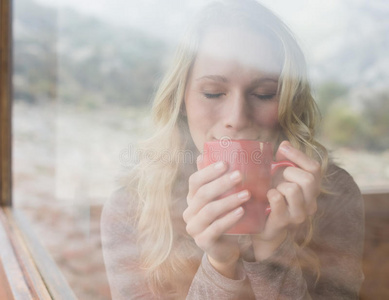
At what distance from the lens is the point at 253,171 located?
0.37 meters

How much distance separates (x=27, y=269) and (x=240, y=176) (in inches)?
28.7

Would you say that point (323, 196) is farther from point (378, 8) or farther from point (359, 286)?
point (378, 8)

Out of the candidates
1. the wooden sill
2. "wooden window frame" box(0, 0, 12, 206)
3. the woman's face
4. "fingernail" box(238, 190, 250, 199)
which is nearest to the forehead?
the woman's face

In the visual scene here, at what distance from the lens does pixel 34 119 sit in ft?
6.48

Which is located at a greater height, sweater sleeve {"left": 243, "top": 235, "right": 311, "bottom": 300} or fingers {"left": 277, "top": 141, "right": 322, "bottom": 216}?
fingers {"left": 277, "top": 141, "right": 322, "bottom": 216}

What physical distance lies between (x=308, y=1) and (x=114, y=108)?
2.10 ft

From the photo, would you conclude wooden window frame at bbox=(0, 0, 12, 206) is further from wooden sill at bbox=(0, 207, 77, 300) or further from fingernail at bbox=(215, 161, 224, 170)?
fingernail at bbox=(215, 161, 224, 170)

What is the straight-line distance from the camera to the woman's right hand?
14.8 inches

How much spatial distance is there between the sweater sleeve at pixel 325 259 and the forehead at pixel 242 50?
0.11 meters

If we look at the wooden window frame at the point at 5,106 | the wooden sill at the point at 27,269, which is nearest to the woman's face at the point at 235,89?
the wooden sill at the point at 27,269

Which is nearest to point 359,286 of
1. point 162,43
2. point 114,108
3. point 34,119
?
point 162,43

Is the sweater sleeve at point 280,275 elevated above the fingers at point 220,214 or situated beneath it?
situated beneath

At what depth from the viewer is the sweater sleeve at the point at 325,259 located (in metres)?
0.39

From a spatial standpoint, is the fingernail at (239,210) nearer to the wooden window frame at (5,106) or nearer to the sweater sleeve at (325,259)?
the sweater sleeve at (325,259)
